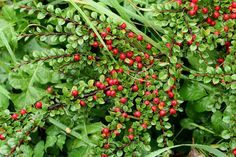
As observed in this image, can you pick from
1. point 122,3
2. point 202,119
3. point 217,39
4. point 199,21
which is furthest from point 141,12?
point 202,119

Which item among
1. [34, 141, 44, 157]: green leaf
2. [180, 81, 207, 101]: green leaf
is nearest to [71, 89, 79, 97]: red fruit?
[34, 141, 44, 157]: green leaf

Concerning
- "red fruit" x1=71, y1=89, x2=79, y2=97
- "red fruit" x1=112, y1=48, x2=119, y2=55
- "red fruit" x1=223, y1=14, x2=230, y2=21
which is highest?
"red fruit" x1=223, y1=14, x2=230, y2=21

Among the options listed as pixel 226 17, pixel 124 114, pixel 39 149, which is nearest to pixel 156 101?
pixel 124 114

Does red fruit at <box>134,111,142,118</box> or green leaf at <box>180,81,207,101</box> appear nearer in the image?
red fruit at <box>134,111,142,118</box>

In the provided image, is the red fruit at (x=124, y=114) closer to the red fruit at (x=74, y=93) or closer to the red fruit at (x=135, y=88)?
the red fruit at (x=135, y=88)

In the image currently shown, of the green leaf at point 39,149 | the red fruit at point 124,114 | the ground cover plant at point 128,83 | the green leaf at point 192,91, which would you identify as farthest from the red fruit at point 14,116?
the green leaf at point 192,91

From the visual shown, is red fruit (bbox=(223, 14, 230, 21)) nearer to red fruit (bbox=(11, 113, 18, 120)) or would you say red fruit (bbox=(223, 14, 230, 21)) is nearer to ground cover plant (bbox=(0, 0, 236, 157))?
ground cover plant (bbox=(0, 0, 236, 157))

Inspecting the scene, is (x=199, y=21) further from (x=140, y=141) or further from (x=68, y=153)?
(x=68, y=153)
